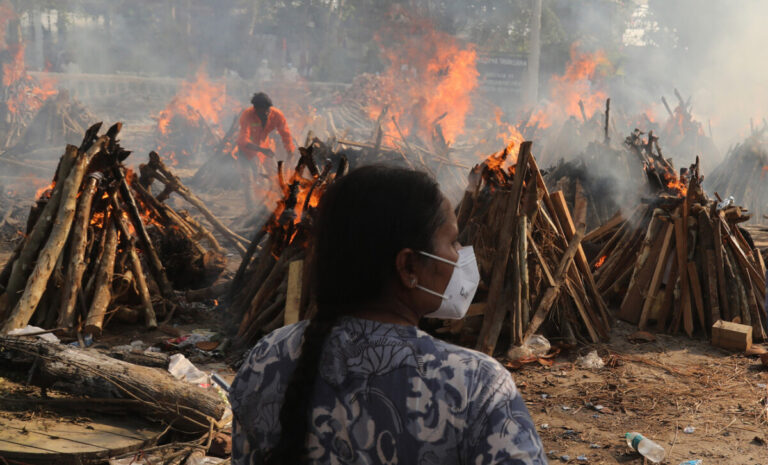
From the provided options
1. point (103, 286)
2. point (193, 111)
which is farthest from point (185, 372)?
point (193, 111)

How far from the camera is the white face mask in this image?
1.50 metres

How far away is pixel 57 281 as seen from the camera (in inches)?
239

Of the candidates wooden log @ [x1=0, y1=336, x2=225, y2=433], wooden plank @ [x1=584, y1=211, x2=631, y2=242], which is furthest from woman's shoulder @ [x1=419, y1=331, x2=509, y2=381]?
wooden plank @ [x1=584, y1=211, x2=631, y2=242]

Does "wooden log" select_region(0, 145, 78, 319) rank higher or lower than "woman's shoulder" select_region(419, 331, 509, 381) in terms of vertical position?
lower

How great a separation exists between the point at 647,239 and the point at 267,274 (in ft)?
13.0

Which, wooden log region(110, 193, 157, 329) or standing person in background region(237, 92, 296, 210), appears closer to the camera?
wooden log region(110, 193, 157, 329)

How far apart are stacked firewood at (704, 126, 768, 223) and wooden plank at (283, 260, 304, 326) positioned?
407 inches

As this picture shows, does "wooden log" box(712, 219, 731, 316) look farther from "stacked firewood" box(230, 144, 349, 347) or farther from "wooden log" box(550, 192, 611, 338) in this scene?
"stacked firewood" box(230, 144, 349, 347)

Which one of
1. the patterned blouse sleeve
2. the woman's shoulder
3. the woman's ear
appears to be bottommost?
the patterned blouse sleeve

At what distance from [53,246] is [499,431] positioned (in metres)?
5.66

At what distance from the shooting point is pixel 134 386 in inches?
153

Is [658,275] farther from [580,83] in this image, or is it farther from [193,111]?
[580,83]

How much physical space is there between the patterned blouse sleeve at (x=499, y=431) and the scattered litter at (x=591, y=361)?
16.3 ft

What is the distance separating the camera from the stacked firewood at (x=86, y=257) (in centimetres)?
595
